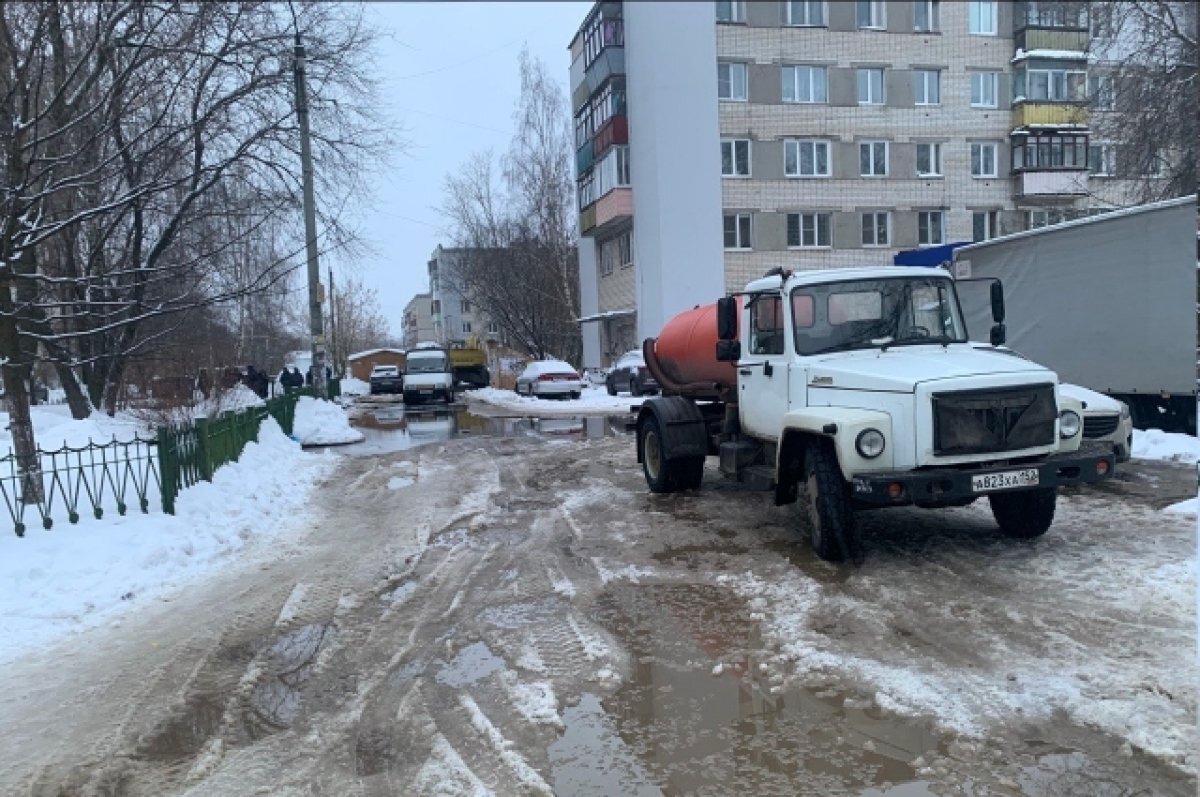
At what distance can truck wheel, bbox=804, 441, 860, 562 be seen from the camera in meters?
6.35

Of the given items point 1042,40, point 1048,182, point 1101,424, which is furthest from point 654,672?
point 1042,40

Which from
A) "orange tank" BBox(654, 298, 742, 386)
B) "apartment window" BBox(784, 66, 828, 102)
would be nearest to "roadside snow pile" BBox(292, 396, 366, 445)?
"orange tank" BBox(654, 298, 742, 386)

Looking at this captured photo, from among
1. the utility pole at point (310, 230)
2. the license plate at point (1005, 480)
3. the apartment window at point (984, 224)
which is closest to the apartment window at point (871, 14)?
the apartment window at point (984, 224)

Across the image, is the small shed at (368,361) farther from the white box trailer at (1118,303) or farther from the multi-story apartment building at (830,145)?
the white box trailer at (1118,303)

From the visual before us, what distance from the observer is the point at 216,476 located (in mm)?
10195

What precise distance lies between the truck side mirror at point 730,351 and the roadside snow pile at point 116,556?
16.5 feet

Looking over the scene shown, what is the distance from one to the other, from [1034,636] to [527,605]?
3.26 metres

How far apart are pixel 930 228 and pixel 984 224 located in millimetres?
2517

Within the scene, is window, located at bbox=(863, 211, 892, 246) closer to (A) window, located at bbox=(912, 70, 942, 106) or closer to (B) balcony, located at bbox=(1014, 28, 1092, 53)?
(A) window, located at bbox=(912, 70, 942, 106)

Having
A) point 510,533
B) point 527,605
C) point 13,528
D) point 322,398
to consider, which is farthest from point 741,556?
point 322,398

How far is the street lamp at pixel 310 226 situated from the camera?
44.3 feet

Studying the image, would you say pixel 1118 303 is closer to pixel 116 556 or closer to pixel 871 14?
pixel 116 556

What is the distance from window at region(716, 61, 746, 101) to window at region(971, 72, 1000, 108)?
9.93 meters

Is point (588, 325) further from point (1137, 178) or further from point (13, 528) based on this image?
point (13, 528)
